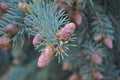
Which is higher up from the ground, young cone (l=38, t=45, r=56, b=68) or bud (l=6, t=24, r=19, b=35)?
bud (l=6, t=24, r=19, b=35)

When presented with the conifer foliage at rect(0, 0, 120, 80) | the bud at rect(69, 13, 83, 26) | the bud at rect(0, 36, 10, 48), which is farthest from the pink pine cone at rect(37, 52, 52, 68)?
the bud at rect(69, 13, 83, 26)

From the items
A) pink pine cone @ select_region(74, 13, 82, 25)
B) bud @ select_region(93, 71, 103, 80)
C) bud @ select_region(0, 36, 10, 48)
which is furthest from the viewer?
bud @ select_region(93, 71, 103, 80)

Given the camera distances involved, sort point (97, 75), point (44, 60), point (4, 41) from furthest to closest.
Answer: point (97, 75)
point (4, 41)
point (44, 60)

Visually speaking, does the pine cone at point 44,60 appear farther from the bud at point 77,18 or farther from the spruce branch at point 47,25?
the bud at point 77,18

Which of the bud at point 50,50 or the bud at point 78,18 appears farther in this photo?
the bud at point 78,18

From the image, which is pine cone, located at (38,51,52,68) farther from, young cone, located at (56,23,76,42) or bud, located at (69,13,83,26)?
bud, located at (69,13,83,26)

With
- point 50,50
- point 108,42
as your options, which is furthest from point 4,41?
point 108,42

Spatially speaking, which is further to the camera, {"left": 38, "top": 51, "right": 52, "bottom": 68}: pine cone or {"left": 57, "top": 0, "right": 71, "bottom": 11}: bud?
{"left": 57, "top": 0, "right": 71, "bottom": 11}: bud

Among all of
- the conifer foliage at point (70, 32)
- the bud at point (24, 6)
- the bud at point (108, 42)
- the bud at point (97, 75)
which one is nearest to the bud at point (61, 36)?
the conifer foliage at point (70, 32)

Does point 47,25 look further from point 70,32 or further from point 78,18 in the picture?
point 78,18
